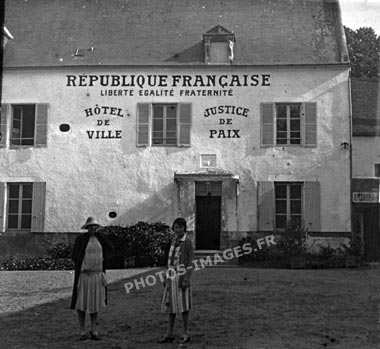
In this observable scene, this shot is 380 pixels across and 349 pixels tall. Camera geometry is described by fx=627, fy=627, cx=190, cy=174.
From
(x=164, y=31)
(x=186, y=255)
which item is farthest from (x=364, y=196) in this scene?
(x=186, y=255)

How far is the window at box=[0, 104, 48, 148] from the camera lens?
66.2ft

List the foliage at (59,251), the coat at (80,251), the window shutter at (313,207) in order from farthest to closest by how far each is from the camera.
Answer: the window shutter at (313,207) → the foliage at (59,251) → the coat at (80,251)

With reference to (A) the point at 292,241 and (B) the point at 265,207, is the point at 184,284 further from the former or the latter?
(B) the point at 265,207

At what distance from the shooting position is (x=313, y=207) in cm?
1941

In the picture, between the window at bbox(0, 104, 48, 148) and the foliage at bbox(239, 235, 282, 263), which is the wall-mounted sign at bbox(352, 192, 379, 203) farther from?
the window at bbox(0, 104, 48, 148)

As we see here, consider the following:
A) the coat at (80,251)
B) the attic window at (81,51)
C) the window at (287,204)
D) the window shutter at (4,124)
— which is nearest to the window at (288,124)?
the window at (287,204)

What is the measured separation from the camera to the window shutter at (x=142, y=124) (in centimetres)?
1997

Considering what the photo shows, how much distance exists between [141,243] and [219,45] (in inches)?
280

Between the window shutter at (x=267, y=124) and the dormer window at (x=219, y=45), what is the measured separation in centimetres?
193

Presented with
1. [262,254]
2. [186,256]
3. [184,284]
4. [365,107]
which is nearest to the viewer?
[184,284]

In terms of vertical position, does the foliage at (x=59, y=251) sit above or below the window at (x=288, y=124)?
below

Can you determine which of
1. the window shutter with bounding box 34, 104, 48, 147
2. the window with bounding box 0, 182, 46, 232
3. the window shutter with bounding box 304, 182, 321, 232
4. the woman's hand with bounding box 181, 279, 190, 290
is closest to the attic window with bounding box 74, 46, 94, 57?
the window shutter with bounding box 34, 104, 48, 147

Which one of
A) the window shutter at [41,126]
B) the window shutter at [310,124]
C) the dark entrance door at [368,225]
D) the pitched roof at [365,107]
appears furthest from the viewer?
the pitched roof at [365,107]

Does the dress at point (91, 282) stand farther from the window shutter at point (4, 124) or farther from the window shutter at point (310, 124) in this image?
the window shutter at point (4, 124)
